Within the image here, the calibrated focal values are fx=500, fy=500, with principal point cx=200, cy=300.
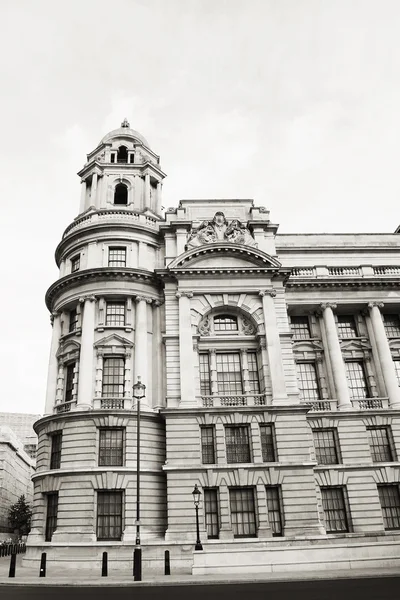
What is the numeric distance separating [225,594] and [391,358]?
25524mm

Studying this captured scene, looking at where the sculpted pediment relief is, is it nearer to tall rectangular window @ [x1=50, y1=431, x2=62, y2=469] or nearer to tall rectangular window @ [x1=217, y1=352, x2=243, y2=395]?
tall rectangular window @ [x1=217, y1=352, x2=243, y2=395]

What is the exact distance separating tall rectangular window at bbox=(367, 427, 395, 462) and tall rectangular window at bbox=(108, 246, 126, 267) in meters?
21.0

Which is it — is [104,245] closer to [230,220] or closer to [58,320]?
[58,320]

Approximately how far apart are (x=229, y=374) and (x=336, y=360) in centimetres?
800

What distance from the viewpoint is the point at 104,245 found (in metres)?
37.0

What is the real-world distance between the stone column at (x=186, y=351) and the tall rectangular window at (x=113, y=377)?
4.07 meters

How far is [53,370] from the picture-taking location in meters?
35.1

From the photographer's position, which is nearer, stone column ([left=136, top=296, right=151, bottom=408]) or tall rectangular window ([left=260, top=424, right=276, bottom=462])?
tall rectangular window ([left=260, top=424, right=276, bottom=462])

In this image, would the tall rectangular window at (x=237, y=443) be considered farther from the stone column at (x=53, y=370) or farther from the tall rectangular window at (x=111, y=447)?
the stone column at (x=53, y=370)

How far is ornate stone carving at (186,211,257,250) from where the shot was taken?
Result: 36.9 metres

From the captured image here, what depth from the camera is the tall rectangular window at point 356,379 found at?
119ft

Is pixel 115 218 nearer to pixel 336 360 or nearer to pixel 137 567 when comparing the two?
pixel 336 360

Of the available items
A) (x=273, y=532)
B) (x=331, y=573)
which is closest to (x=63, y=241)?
(x=273, y=532)

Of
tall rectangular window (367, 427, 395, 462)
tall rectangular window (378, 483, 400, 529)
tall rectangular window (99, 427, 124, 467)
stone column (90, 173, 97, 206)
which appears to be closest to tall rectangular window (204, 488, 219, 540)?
tall rectangular window (99, 427, 124, 467)
